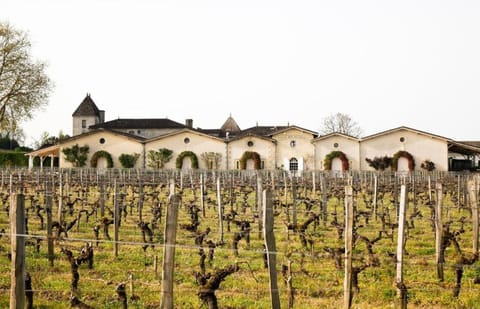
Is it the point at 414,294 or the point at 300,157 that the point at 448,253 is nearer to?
the point at 414,294

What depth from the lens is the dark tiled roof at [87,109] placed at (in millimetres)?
76625

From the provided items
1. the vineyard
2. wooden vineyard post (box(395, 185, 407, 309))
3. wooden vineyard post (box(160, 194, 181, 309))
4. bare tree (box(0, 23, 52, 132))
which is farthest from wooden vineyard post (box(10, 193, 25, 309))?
bare tree (box(0, 23, 52, 132))

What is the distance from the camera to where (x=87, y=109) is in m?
77.0

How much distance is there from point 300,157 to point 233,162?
5.94m

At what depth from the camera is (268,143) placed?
49375mm

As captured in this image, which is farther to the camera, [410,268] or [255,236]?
[255,236]

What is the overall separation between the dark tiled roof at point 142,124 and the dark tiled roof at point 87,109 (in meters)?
6.97

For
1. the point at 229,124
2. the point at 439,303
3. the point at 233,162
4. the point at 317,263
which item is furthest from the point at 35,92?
the point at 229,124

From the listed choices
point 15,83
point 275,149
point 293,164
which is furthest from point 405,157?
point 15,83

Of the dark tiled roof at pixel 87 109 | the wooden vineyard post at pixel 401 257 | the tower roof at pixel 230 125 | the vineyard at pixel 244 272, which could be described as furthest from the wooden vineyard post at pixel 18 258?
the tower roof at pixel 230 125

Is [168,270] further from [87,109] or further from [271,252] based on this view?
[87,109]

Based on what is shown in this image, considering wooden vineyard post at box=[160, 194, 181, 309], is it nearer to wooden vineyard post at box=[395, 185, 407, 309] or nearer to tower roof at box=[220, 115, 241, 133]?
wooden vineyard post at box=[395, 185, 407, 309]

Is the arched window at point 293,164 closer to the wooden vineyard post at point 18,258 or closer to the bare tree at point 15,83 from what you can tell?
the bare tree at point 15,83

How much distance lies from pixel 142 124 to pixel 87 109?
10957 mm
